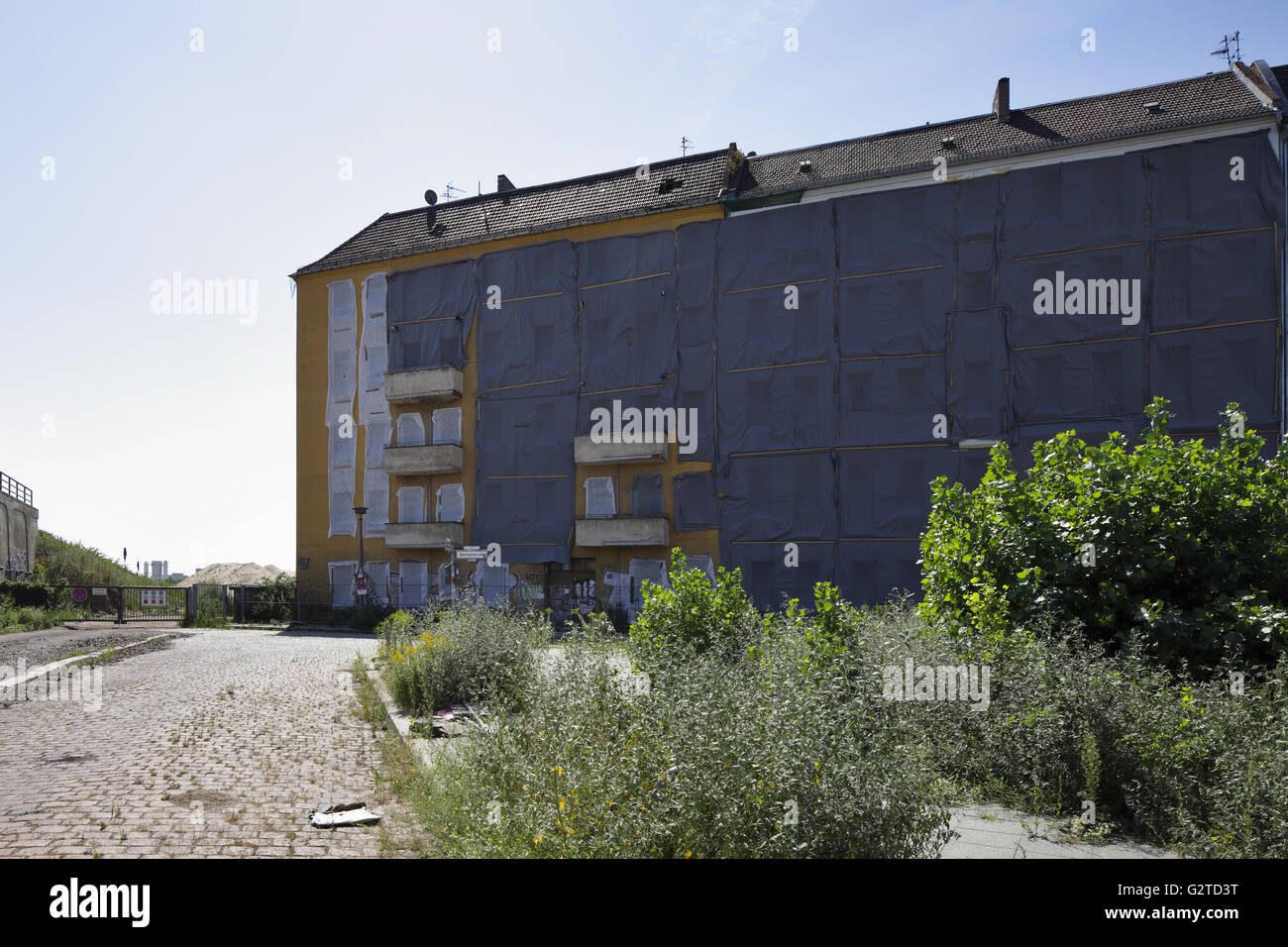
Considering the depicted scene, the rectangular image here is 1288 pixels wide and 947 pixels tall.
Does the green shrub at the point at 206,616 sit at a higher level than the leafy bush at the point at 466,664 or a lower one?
lower

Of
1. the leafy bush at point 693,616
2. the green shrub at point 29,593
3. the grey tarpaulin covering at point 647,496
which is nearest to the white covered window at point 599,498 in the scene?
the grey tarpaulin covering at point 647,496

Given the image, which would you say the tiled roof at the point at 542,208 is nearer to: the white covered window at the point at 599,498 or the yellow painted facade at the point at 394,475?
the yellow painted facade at the point at 394,475

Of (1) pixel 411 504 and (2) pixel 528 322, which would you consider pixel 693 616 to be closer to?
(2) pixel 528 322

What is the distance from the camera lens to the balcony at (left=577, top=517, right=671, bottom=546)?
29781mm

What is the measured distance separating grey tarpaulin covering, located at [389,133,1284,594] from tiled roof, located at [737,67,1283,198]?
135cm

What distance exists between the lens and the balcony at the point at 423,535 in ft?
111

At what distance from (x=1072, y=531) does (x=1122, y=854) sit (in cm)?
337

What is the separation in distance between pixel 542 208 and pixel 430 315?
6.15 metres

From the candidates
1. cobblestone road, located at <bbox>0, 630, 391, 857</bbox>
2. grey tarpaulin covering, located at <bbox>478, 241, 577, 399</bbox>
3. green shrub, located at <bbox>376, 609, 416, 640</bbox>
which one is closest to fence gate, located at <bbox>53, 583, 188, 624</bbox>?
grey tarpaulin covering, located at <bbox>478, 241, 577, 399</bbox>

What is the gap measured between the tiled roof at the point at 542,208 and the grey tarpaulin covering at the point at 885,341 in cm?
157

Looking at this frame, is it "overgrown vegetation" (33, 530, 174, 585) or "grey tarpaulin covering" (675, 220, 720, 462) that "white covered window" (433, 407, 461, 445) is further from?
"overgrown vegetation" (33, 530, 174, 585)

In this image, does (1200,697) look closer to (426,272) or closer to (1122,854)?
(1122,854)

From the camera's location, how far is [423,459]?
113 ft

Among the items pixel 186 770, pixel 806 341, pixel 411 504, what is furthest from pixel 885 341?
pixel 186 770
